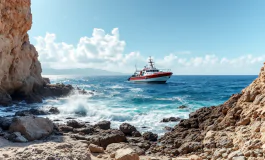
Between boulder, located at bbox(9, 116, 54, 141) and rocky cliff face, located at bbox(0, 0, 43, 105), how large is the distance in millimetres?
15276

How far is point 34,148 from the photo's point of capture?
178 inches

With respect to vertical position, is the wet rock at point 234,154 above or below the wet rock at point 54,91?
above

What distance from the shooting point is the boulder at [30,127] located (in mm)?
9125

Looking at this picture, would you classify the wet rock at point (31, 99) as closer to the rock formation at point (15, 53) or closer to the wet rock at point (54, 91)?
the rock formation at point (15, 53)

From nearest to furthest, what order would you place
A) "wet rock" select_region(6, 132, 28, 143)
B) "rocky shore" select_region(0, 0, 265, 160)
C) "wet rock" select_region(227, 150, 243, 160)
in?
"rocky shore" select_region(0, 0, 265, 160)
"wet rock" select_region(227, 150, 243, 160)
"wet rock" select_region(6, 132, 28, 143)

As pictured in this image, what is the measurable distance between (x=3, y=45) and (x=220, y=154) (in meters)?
23.3

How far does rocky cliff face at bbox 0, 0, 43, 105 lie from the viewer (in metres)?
22.4

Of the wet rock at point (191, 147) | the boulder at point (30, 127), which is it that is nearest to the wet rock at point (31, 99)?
the boulder at point (30, 127)

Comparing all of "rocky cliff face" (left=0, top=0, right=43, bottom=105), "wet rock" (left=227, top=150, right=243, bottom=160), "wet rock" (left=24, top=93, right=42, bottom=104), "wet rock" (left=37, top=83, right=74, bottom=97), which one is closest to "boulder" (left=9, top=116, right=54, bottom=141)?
"wet rock" (left=227, top=150, right=243, bottom=160)

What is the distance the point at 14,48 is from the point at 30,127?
771 inches

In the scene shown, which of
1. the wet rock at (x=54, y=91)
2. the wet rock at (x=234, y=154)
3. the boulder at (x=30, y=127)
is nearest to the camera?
the wet rock at (x=234, y=154)

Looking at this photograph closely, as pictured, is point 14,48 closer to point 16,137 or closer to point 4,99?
point 4,99

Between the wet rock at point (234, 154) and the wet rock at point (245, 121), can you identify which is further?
the wet rock at point (245, 121)

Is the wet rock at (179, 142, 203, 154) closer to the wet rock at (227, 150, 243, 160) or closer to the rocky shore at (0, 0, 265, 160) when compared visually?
the rocky shore at (0, 0, 265, 160)
